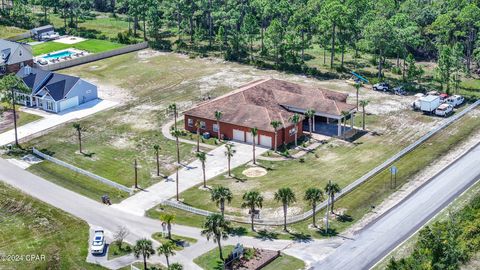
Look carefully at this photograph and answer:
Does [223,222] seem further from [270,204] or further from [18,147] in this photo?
[18,147]

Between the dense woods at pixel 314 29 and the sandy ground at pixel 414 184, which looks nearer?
the sandy ground at pixel 414 184

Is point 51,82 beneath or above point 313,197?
above

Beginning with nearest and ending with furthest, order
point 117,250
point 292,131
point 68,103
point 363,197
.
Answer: point 117,250
point 363,197
point 292,131
point 68,103

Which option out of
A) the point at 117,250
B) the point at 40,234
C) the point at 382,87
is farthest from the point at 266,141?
the point at 40,234

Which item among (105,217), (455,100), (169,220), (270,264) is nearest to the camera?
(270,264)

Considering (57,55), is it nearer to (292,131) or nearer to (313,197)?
(292,131)

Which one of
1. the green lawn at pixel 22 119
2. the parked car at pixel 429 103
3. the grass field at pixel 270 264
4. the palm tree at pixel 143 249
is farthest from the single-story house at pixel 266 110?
the palm tree at pixel 143 249

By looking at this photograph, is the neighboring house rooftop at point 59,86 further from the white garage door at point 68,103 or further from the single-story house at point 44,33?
the single-story house at point 44,33
